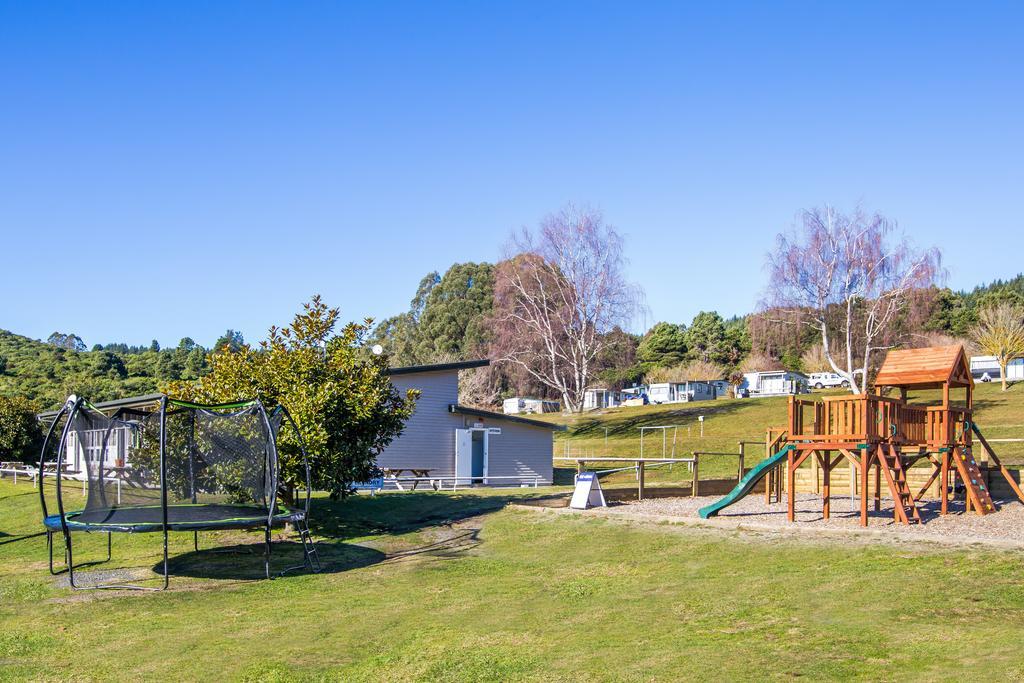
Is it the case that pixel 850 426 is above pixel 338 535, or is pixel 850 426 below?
above

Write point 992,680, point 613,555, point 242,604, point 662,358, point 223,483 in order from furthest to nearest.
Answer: point 662,358 → point 223,483 → point 613,555 → point 242,604 → point 992,680

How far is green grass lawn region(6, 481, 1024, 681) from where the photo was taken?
9828mm

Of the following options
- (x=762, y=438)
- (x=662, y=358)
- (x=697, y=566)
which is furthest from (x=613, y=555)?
(x=662, y=358)

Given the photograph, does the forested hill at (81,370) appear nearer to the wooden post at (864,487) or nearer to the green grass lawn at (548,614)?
the green grass lawn at (548,614)

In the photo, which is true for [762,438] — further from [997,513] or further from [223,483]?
[223,483]

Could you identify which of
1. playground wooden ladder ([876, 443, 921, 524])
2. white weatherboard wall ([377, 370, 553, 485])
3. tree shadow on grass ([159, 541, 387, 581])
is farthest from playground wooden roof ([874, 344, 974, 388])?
white weatherboard wall ([377, 370, 553, 485])

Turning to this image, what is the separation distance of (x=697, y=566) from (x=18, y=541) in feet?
48.0

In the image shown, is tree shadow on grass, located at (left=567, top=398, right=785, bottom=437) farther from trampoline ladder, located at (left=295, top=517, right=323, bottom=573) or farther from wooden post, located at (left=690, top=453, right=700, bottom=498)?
trampoline ladder, located at (left=295, top=517, right=323, bottom=573)

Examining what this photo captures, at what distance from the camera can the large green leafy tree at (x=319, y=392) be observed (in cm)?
1944

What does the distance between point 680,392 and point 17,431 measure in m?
50.5

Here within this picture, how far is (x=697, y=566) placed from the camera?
14.8m

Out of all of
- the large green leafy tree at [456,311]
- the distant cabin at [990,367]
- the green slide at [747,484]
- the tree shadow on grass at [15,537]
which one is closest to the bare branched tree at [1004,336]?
the distant cabin at [990,367]

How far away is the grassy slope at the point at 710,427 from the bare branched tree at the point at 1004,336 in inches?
75.8

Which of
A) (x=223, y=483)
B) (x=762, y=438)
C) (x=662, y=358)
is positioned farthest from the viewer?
(x=662, y=358)
